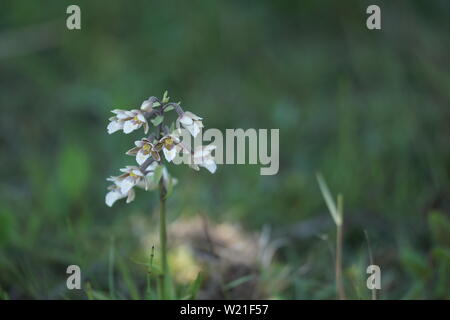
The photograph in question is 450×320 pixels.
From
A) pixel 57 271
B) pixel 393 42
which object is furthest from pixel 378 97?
pixel 57 271

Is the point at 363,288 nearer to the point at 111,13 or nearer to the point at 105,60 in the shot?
the point at 105,60

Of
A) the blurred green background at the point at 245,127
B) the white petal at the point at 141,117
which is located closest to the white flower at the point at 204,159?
the white petal at the point at 141,117

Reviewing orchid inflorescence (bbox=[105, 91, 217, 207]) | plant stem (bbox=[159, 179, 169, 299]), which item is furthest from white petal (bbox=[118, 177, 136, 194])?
plant stem (bbox=[159, 179, 169, 299])

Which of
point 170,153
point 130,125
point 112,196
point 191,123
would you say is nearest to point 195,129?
point 191,123

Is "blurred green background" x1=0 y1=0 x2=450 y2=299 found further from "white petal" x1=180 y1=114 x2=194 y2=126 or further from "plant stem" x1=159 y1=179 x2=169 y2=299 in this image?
"white petal" x1=180 y1=114 x2=194 y2=126

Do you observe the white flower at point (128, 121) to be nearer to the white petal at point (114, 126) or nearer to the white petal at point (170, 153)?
the white petal at point (114, 126)

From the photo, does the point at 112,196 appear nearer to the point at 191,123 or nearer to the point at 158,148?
the point at 158,148
